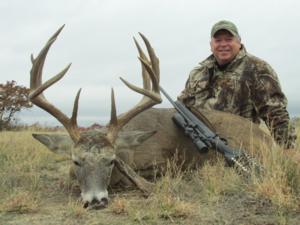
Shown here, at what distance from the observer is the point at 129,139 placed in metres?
6.08

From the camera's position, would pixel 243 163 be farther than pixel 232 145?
No

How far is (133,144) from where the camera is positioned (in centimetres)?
609

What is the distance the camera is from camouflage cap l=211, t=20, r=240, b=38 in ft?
24.4

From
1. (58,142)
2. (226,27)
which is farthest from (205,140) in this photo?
(226,27)

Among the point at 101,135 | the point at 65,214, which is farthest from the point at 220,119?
the point at 65,214

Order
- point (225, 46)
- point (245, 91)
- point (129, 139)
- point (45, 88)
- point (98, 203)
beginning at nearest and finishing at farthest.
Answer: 1. point (98, 203)
2. point (45, 88)
3. point (129, 139)
4. point (245, 91)
5. point (225, 46)

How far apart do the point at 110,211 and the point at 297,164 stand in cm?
162

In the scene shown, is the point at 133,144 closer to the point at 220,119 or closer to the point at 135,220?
the point at 220,119

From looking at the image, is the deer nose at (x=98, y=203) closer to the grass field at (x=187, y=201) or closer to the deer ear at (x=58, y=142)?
the grass field at (x=187, y=201)

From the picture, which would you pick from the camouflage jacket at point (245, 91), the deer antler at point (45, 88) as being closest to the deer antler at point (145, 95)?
the deer antler at point (45, 88)

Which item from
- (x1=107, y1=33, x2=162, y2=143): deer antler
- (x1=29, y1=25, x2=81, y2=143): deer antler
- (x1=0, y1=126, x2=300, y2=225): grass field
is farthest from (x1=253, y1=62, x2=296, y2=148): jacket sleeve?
(x1=29, y1=25, x2=81, y2=143): deer antler

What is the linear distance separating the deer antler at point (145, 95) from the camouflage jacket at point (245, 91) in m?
1.39

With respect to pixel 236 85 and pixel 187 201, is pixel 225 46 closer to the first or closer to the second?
pixel 236 85

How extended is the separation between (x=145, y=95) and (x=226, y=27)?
201 cm
